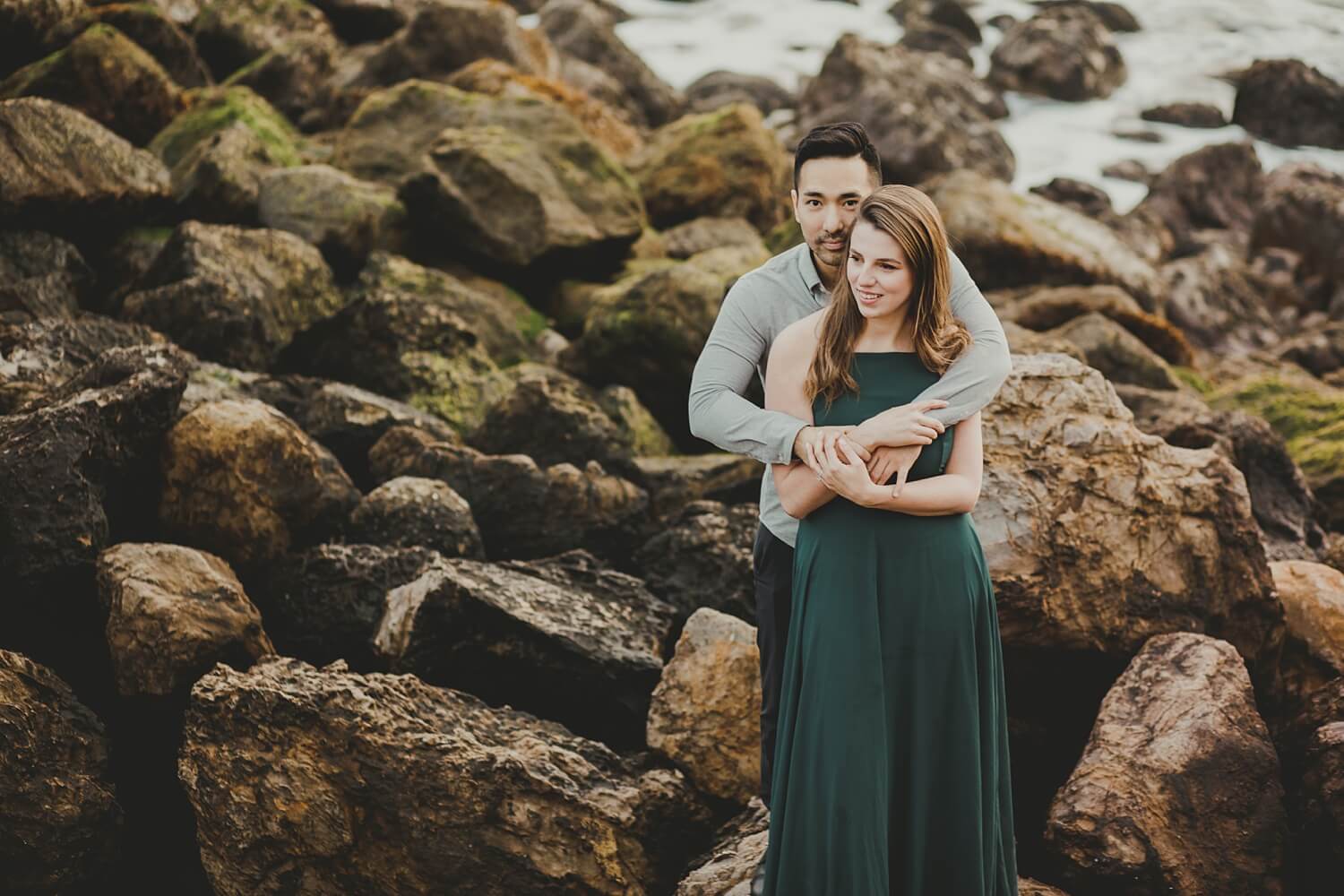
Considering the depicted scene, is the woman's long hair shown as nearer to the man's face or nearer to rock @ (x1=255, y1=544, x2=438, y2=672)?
the man's face

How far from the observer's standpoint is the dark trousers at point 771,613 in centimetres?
386

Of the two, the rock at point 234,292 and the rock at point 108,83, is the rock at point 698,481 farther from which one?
the rock at point 108,83

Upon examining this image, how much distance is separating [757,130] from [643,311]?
5603 mm

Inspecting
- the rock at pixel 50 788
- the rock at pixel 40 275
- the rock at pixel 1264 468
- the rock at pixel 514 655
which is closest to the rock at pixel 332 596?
the rock at pixel 514 655

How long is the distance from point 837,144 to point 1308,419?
25.1 feet

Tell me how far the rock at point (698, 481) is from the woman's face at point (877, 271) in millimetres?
4311

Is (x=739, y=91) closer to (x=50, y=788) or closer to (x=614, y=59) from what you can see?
(x=614, y=59)

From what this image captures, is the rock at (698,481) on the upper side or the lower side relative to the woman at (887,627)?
lower

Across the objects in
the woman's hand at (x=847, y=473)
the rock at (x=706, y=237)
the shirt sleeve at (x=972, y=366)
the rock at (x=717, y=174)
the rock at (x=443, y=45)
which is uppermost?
the shirt sleeve at (x=972, y=366)

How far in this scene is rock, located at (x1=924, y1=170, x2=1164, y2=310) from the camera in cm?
1274

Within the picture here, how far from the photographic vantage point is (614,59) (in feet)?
75.9

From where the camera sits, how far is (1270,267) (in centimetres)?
1938

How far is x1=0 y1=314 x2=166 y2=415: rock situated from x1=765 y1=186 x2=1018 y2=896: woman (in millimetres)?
4310

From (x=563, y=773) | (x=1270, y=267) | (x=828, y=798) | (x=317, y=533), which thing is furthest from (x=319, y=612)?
(x=1270, y=267)
